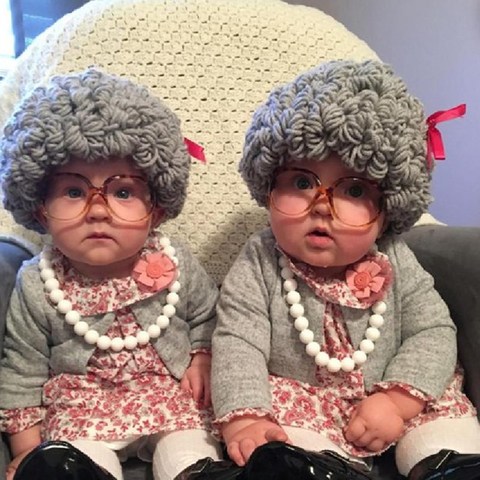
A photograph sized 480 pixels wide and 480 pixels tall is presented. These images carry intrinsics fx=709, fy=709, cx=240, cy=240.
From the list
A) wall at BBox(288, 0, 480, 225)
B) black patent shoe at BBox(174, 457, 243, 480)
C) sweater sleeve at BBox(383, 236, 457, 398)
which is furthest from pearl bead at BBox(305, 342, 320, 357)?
wall at BBox(288, 0, 480, 225)

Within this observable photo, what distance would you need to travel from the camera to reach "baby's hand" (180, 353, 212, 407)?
39.1 inches

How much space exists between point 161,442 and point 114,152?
0.38 m

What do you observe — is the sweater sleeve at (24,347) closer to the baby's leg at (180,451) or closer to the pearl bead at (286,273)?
the baby's leg at (180,451)

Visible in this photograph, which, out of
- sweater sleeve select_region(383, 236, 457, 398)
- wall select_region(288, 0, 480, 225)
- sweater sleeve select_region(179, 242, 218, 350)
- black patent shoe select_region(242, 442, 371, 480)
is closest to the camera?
black patent shoe select_region(242, 442, 371, 480)

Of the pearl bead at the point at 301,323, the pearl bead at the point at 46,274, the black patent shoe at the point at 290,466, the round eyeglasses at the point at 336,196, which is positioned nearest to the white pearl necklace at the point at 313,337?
the pearl bead at the point at 301,323

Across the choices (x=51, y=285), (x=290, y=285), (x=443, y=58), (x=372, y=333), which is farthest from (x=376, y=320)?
(x=443, y=58)

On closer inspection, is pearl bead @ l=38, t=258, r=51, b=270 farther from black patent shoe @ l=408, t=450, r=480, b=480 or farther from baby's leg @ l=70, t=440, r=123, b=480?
black patent shoe @ l=408, t=450, r=480, b=480

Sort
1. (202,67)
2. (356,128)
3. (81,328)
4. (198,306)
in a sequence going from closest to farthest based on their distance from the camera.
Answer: (356,128), (81,328), (198,306), (202,67)

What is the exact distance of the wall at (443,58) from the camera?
168 centimetres

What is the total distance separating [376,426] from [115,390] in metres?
0.35

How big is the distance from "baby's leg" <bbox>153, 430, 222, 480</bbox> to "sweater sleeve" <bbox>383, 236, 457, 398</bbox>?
0.83ft

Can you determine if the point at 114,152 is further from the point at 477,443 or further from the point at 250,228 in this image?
the point at 477,443

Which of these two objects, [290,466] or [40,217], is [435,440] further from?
[40,217]

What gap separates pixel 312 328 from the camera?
98 cm
